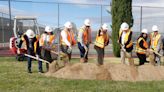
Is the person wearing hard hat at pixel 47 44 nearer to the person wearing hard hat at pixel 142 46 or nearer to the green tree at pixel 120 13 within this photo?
the person wearing hard hat at pixel 142 46

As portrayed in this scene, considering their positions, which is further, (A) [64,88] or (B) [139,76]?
(B) [139,76]

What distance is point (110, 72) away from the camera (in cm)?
1434

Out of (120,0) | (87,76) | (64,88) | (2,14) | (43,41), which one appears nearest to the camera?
(64,88)

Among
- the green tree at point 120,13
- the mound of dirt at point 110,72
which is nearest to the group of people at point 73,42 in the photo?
the mound of dirt at point 110,72

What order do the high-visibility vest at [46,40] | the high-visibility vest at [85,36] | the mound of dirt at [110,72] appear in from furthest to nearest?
the high-visibility vest at [46,40] → the high-visibility vest at [85,36] → the mound of dirt at [110,72]

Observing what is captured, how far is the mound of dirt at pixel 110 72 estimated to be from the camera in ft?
46.4

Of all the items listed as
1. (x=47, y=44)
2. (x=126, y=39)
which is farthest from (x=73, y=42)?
(x=126, y=39)

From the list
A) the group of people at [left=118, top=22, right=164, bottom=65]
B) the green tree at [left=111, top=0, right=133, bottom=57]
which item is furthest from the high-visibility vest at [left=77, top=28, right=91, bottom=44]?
the green tree at [left=111, top=0, right=133, bottom=57]

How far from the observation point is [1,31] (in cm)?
3397

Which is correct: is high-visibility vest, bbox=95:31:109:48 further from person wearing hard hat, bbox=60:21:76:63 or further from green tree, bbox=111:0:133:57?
green tree, bbox=111:0:133:57

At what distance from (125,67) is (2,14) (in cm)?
1962

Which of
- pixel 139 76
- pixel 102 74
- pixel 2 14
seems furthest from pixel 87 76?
pixel 2 14

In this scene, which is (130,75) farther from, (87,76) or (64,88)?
(64,88)

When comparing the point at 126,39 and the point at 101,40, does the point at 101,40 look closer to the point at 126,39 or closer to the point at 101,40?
the point at 101,40
